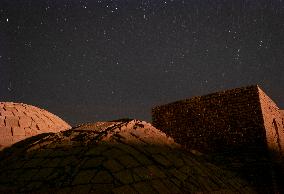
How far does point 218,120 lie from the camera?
8.77 meters

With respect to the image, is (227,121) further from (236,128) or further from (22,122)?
(22,122)

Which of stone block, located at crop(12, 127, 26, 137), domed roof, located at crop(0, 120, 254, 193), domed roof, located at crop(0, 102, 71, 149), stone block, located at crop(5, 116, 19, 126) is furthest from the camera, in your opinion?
stone block, located at crop(5, 116, 19, 126)

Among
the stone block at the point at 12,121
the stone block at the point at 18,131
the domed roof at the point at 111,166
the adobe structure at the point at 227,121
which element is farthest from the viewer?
the stone block at the point at 12,121

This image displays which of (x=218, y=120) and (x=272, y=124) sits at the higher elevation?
(x=218, y=120)

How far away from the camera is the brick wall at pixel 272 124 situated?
321 inches

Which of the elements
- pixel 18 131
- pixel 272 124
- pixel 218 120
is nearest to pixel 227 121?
pixel 218 120

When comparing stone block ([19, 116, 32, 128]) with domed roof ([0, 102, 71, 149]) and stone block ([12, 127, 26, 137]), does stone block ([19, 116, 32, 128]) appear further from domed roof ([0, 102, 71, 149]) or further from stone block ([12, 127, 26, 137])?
stone block ([12, 127, 26, 137])

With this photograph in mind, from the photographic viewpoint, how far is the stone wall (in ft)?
26.6

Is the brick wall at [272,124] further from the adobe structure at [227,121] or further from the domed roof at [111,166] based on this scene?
the domed roof at [111,166]

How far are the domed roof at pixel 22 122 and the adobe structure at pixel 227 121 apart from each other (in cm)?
394

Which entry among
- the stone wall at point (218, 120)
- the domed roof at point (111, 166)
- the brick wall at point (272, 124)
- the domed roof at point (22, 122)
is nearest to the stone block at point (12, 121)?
the domed roof at point (22, 122)

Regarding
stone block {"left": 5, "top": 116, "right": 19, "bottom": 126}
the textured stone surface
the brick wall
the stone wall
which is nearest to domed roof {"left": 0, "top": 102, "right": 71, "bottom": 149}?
stone block {"left": 5, "top": 116, "right": 19, "bottom": 126}

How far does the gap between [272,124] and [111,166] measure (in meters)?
5.56

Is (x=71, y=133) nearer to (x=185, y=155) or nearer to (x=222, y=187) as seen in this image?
(x=185, y=155)
